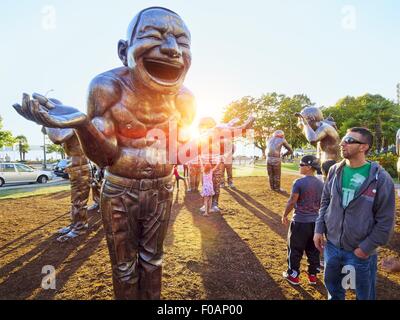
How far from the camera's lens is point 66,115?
1.58 m

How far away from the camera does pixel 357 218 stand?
2.30 meters

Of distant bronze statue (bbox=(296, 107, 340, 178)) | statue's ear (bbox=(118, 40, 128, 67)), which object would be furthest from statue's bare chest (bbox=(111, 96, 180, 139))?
distant bronze statue (bbox=(296, 107, 340, 178))

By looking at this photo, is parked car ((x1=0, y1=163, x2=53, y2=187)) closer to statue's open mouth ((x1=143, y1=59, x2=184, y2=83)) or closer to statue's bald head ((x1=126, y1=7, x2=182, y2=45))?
statue's bald head ((x1=126, y1=7, x2=182, y2=45))

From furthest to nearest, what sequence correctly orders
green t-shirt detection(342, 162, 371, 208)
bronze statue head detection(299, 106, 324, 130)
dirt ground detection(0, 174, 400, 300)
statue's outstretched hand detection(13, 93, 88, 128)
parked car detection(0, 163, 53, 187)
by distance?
1. parked car detection(0, 163, 53, 187)
2. bronze statue head detection(299, 106, 324, 130)
3. dirt ground detection(0, 174, 400, 300)
4. green t-shirt detection(342, 162, 371, 208)
5. statue's outstretched hand detection(13, 93, 88, 128)

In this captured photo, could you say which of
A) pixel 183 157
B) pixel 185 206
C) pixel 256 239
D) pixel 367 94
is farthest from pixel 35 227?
pixel 367 94

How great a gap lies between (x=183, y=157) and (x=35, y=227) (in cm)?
562

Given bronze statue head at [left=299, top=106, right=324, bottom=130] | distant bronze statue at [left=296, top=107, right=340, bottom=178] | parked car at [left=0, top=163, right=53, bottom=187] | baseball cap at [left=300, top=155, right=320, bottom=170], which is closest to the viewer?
baseball cap at [left=300, top=155, right=320, bottom=170]

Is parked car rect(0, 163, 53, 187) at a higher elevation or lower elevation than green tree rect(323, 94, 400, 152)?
lower

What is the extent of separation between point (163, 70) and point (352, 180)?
196 cm

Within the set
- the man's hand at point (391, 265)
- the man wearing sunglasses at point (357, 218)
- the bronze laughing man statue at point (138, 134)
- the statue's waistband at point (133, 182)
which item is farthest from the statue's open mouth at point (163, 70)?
the man's hand at point (391, 265)

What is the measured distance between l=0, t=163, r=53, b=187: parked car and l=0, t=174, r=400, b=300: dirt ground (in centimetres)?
1064

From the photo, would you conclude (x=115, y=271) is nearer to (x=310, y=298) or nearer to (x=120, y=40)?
(x=120, y=40)

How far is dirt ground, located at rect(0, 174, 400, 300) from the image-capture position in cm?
326

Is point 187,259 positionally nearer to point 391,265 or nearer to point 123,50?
point 391,265
